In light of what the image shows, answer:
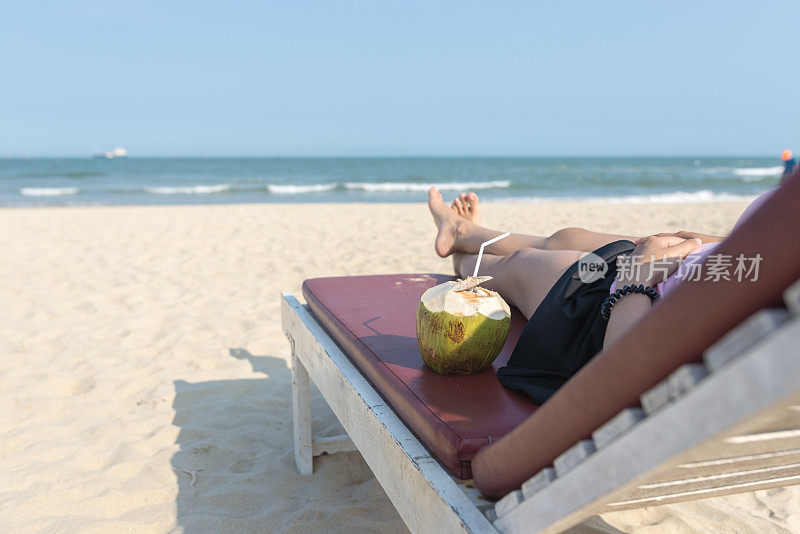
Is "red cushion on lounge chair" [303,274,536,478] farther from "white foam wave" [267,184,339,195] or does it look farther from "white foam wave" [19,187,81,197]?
"white foam wave" [19,187,81,197]

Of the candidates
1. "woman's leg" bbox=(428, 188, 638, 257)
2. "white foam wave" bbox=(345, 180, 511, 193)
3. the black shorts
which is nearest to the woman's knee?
"woman's leg" bbox=(428, 188, 638, 257)

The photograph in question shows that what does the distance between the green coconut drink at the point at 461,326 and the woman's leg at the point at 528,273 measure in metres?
0.50

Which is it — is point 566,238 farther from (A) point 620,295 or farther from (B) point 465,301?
(B) point 465,301

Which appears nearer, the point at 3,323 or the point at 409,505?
the point at 409,505

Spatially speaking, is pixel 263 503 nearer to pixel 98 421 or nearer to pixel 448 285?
pixel 98 421

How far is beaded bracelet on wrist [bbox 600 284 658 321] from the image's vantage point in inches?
46.7

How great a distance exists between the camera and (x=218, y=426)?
7.70ft

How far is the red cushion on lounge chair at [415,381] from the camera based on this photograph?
1.02 metres

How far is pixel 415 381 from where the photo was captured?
1.24 metres

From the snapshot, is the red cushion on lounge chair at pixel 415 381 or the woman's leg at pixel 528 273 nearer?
the red cushion on lounge chair at pixel 415 381

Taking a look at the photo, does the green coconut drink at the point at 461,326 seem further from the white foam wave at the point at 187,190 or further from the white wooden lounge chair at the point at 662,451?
the white foam wave at the point at 187,190

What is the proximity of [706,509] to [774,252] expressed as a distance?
1.46 metres

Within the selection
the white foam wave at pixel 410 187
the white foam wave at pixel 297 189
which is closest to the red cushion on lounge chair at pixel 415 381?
the white foam wave at pixel 297 189

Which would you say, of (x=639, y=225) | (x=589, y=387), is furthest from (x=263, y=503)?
(x=639, y=225)
